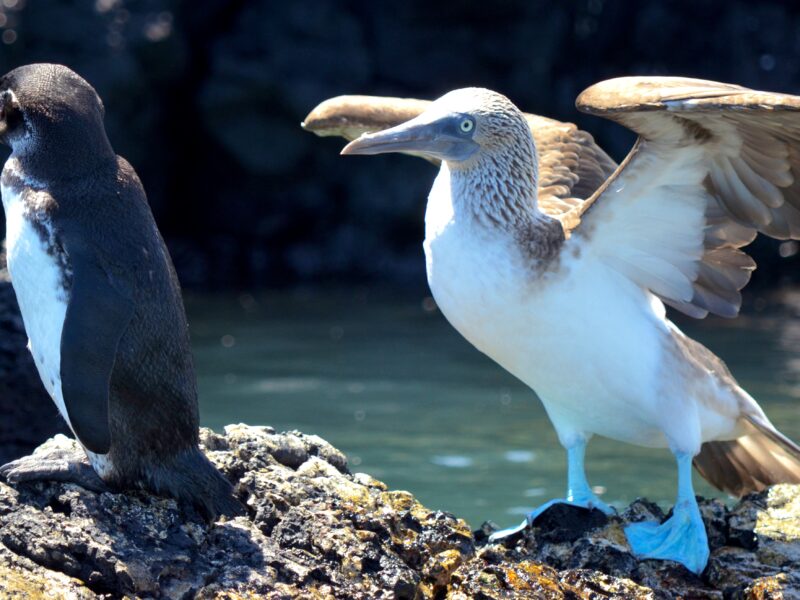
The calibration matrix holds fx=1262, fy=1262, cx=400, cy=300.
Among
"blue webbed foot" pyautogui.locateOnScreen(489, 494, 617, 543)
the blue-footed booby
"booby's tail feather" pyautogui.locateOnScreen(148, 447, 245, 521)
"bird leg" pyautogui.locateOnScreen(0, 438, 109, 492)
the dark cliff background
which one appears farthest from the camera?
the dark cliff background

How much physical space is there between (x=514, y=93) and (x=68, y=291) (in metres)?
11.3

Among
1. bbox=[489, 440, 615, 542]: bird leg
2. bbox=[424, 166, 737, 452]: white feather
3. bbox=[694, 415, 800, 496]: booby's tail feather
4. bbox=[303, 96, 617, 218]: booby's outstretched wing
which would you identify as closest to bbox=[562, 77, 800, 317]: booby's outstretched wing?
bbox=[424, 166, 737, 452]: white feather

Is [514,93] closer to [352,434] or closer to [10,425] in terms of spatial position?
[352,434]

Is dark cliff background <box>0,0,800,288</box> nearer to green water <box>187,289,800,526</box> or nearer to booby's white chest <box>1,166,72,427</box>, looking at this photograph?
A: green water <box>187,289,800,526</box>

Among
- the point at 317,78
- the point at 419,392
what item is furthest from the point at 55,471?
the point at 317,78

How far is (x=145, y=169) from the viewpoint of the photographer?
1493 centimetres

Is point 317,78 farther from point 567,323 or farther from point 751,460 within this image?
point 567,323

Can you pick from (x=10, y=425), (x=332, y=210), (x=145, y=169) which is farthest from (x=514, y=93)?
(x=10, y=425)

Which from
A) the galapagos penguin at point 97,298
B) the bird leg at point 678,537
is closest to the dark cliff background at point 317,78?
the galapagos penguin at point 97,298

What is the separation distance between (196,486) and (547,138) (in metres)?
2.99

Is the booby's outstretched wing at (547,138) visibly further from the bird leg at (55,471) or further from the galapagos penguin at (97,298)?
the bird leg at (55,471)

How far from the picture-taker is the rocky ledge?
140 inches

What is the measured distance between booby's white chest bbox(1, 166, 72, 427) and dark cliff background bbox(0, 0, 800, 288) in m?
9.99

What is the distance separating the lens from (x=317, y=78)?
14039 mm
